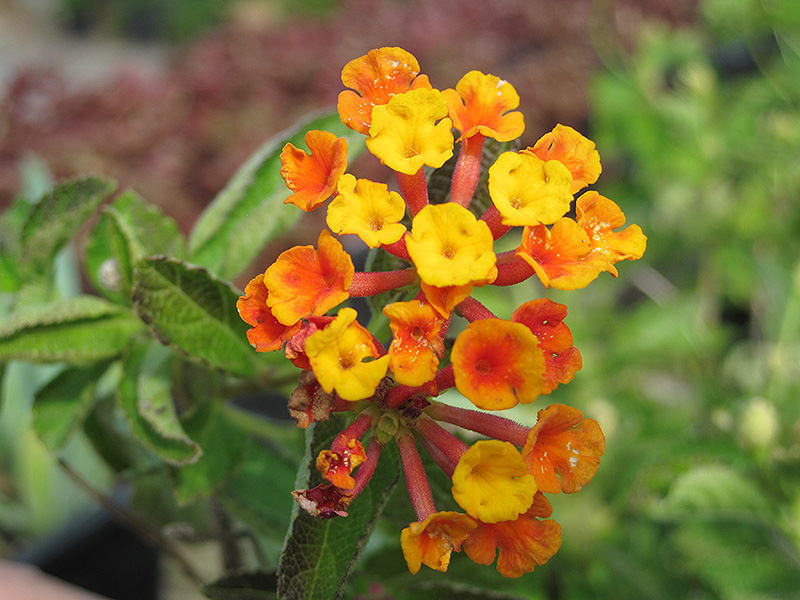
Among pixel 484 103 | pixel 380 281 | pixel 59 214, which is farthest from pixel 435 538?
pixel 59 214

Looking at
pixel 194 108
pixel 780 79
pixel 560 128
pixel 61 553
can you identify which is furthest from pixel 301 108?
pixel 560 128

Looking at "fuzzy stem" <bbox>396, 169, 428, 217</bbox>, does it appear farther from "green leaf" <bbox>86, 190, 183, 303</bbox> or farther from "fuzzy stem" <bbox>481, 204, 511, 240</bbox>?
"green leaf" <bbox>86, 190, 183, 303</bbox>

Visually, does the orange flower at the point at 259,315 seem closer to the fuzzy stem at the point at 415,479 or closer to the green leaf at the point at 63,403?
the fuzzy stem at the point at 415,479

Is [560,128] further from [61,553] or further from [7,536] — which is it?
[7,536]

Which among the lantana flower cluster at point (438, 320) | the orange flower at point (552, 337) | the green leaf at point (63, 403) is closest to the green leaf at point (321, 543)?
the lantana flower cluster at point (438, 320)

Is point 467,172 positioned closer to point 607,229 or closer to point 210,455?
point 607,229
